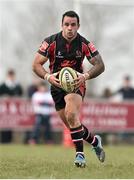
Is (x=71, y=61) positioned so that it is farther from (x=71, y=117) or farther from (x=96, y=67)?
(x=71, y=117)

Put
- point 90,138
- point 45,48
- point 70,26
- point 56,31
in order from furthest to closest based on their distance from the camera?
point 56,31 < point 90,138 < point 45,48 < point 70,26

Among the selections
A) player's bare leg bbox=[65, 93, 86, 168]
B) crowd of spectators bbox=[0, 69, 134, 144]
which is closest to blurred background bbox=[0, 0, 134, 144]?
crowd of spectators bbox=[0, 69, 134, 144]

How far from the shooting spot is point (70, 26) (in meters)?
12.3

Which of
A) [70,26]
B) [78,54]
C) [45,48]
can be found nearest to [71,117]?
[78,54]

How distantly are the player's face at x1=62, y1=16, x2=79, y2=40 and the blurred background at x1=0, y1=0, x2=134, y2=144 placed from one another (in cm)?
2423

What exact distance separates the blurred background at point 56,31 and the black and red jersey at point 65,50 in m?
24.0

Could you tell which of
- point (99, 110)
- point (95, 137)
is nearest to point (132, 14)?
point (99, 110)

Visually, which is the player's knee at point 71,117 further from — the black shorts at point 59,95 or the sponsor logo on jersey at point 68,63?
the sponsor logo on jersey at point 68,63

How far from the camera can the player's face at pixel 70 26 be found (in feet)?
40.4

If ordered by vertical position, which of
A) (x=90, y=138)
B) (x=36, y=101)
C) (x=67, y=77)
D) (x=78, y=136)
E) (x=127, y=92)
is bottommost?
(x=36, y=101)

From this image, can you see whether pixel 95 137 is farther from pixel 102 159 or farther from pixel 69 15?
pixel 69 15

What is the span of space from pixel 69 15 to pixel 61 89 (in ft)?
3.89

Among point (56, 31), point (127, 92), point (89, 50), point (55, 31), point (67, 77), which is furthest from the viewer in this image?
point (55, 31)

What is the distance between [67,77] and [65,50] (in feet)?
1.79
